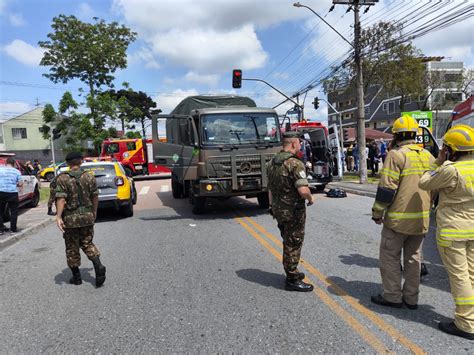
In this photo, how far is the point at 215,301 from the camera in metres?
4.23

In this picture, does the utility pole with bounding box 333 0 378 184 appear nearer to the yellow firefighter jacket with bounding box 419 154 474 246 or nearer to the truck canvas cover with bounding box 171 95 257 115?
the truck canvas cover with bounding box 171 95 257 115

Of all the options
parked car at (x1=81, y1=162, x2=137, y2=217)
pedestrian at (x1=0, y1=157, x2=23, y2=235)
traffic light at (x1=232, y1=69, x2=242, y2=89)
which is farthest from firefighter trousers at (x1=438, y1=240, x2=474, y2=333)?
traffic light at (x1=232, y1=69, x2=242, y2=89)

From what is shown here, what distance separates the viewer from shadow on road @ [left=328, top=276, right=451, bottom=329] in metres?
3.58

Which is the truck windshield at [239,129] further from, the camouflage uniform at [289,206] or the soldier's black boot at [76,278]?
the camouflage uniform at [289,206]

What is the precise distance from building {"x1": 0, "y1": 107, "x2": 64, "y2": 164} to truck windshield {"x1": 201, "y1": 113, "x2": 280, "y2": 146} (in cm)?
4125

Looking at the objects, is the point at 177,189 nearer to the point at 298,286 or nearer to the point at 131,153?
the point at 298,286

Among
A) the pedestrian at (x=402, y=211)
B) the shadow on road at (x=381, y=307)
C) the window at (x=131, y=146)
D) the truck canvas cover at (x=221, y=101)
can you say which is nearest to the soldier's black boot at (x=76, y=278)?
the shadow on road at (x=381, y=307)

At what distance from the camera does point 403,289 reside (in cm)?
388

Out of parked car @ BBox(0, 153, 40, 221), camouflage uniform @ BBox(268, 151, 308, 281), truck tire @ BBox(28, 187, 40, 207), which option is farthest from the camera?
truck tire @ BBox(28, 187, 40, 207)

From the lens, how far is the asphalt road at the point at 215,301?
331 cm

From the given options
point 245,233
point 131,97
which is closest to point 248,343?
point 245,233

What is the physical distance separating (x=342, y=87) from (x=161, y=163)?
1986 cm

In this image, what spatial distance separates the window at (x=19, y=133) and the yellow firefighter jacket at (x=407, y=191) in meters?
A: 51.2

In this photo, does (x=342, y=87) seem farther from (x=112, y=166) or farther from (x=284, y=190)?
(x=284, y=190)
